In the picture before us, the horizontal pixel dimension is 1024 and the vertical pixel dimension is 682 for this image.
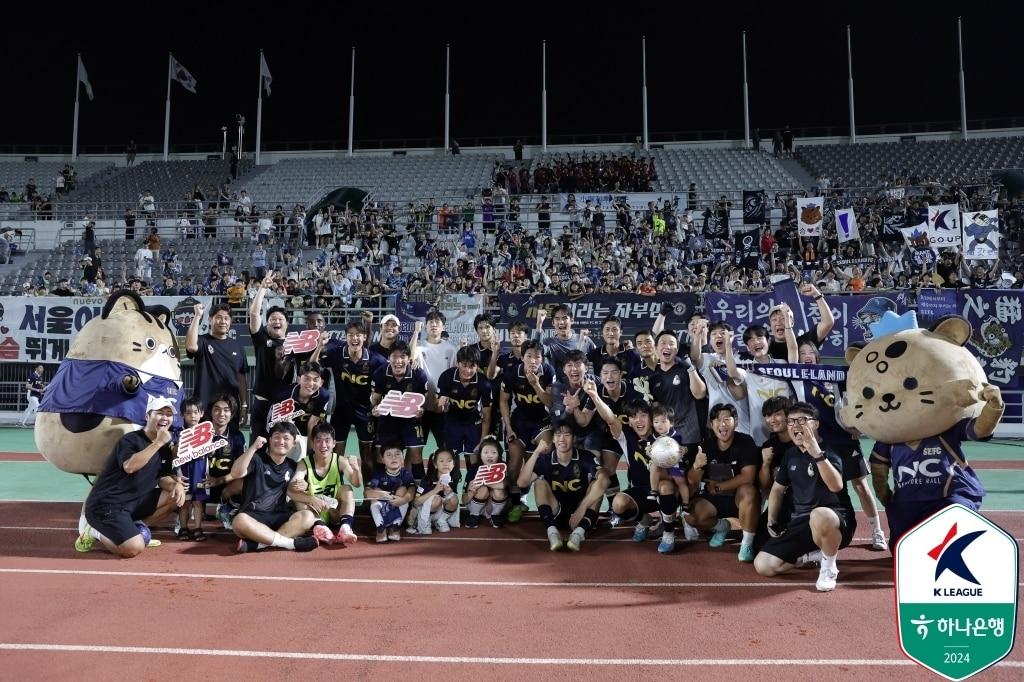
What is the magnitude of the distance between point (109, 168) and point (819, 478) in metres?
37.5

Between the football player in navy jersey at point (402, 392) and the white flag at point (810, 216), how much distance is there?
1346 centimetres

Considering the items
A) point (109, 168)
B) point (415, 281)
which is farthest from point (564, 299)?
point (109, 168)

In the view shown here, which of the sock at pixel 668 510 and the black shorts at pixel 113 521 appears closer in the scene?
the black shorts at pixel 113 521

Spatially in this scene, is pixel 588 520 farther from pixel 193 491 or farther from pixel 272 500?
pixel 193 491

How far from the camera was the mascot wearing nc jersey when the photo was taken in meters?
5.13

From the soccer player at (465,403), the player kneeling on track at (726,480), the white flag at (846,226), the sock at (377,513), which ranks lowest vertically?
the sock at (377,513)

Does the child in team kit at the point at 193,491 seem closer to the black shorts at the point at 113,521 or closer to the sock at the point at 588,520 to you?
the black shorts at the point at 113,521

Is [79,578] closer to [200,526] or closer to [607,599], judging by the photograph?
[200,526]

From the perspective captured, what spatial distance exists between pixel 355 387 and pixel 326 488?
1.35 metres

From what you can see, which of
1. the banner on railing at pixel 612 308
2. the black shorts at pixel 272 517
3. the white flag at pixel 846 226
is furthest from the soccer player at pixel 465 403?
the white flag at pixel 846 226

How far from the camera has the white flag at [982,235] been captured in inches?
558

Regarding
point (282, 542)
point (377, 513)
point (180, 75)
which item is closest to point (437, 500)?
point (377, 513)

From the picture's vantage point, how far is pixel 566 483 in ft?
22.3

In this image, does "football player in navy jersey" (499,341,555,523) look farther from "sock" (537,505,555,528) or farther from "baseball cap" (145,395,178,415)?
"baseball cap" (145,395,178,415)
